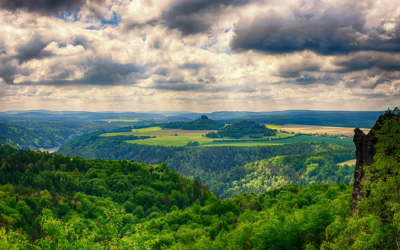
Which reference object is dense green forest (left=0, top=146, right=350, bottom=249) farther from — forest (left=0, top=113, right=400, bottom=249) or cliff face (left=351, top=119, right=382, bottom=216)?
cliff face (left=351, top=119, right=382, bottom=216)

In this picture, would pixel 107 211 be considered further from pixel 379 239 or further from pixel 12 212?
pixel 12 212

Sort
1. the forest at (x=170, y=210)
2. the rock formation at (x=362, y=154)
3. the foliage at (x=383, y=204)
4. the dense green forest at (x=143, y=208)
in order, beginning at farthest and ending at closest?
the dense green forest at (x=143, y=208) < the rock formation at (x=362, y=154) < the forest at (x=170, y=210) < the foliage at (x=383, y=204)

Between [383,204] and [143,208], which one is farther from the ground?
[383,204]

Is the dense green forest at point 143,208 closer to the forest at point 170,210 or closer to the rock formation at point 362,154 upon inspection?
the forest at point 170,210

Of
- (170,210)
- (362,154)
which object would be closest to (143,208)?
(170,210)

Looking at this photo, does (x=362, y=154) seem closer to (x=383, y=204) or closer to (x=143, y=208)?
(x=383, y=204)

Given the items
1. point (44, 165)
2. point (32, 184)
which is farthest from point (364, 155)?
point (44, 165)

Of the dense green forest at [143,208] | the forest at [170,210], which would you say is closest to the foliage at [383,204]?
the forest at [170,210]

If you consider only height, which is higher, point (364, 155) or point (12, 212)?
point (364, 155)

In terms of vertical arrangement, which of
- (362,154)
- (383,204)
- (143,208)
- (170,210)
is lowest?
(170,210)

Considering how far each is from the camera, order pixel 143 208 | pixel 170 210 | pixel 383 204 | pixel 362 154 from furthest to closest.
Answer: pixel 170 210 < pixel 143 208 < pixel 362 154 < pixel 383 204

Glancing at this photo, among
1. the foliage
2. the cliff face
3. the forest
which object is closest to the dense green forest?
the forest
